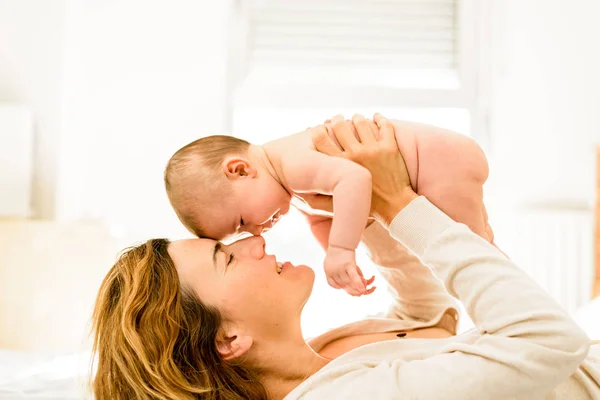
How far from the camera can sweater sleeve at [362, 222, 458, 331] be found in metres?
1.51

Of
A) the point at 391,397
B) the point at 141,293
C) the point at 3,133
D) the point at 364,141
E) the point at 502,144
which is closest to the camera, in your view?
the point at 391,397

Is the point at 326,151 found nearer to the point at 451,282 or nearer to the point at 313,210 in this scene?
the point at 313,210

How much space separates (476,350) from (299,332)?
387mm

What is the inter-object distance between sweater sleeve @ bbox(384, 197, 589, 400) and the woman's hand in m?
0.17

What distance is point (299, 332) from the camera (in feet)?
4.26

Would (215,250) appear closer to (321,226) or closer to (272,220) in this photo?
(272,220)

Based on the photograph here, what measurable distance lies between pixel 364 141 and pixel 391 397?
0.51m

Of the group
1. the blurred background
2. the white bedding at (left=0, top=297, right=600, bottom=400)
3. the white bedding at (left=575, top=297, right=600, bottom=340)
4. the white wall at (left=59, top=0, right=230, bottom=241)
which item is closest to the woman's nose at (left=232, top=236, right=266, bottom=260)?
the white bedding at (left=0, top=297, right=600, bottom=400)

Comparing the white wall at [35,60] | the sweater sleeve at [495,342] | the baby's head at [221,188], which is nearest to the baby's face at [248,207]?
the baby's head at [221,188]

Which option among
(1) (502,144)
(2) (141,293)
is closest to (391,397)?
(2) (141,293)

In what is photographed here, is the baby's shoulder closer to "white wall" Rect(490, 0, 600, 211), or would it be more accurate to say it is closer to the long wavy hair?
the long wavy hair

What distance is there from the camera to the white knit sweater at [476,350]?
39.2 inches

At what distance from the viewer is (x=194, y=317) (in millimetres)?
1231

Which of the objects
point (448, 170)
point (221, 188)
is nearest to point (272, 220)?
point (221, 188)
